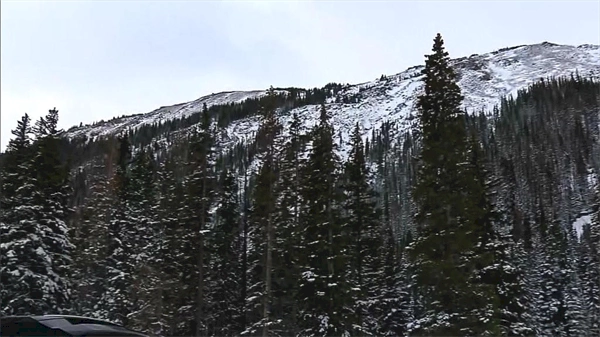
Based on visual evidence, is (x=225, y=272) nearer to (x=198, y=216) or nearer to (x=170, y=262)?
(x=170, y=262)

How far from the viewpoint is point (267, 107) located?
3334 cm

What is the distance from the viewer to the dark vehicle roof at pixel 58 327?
508 cm

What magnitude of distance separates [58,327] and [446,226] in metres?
21.1

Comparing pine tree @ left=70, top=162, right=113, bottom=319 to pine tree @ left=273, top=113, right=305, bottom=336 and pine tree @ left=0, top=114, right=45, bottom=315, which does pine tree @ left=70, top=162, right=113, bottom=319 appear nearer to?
pine tree @ left=0, top=114, right=45, bottom=315

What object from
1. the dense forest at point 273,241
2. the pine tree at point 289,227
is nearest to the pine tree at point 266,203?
the dense forest at point 273,241

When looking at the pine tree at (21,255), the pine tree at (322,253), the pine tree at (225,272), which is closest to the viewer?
the pine tree at (21,255)

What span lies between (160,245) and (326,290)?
1276cm

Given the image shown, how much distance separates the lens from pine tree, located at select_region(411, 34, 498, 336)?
23266mm

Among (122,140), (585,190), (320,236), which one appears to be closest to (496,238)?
(320,236)

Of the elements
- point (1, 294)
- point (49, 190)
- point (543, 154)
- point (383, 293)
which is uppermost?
point (543, 154)

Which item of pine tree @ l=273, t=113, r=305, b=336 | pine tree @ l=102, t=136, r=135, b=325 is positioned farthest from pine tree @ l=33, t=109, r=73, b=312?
pine tree @ l=273, t=113, r=305, b=336

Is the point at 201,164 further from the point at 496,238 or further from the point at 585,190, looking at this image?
the point at 585,190

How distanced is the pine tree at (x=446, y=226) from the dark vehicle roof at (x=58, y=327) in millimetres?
19489

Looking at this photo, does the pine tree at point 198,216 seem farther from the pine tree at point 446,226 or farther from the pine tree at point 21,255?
the pine tree at point 446,226
